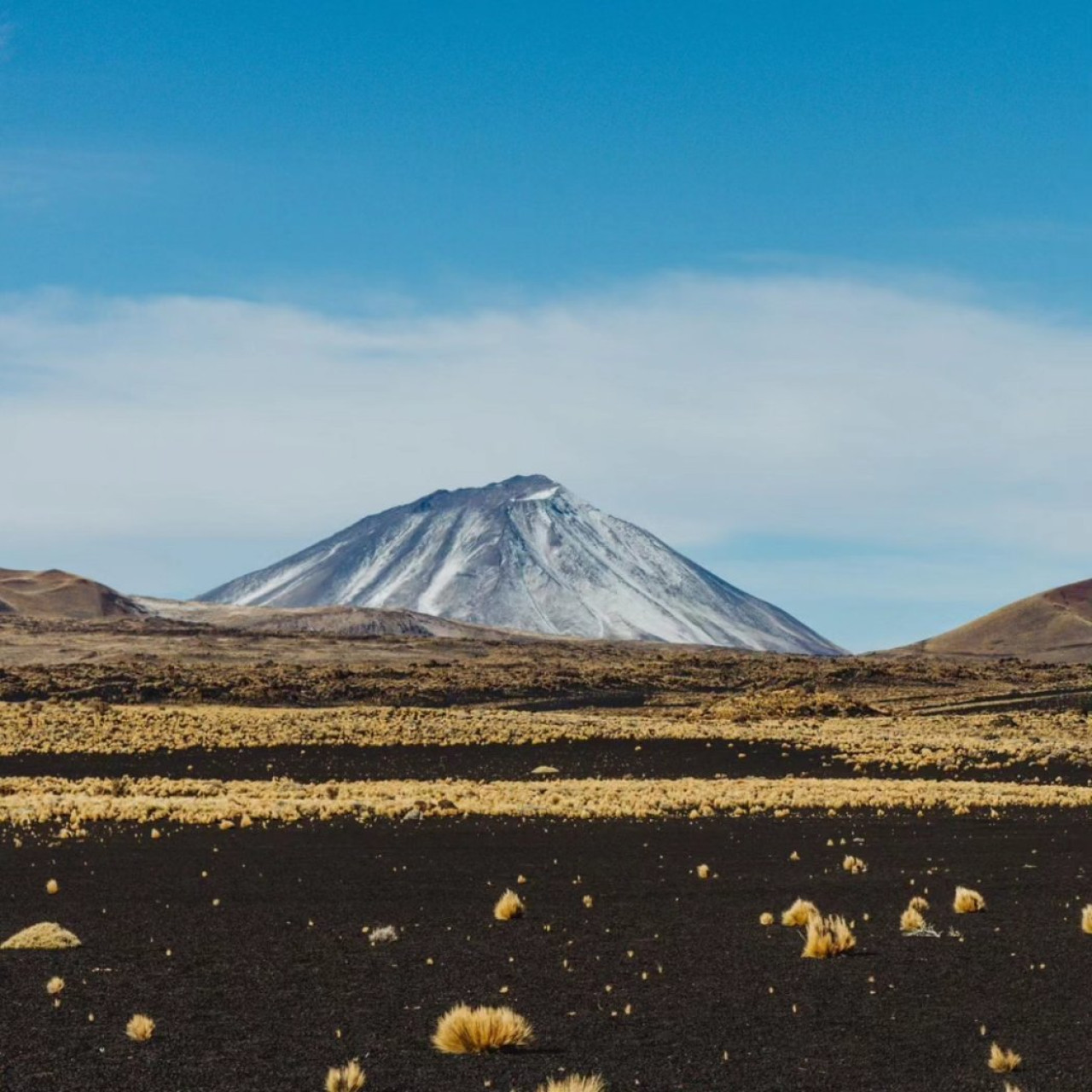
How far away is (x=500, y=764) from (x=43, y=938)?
34.6 metres

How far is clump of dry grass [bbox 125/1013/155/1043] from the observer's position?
11.3 meters

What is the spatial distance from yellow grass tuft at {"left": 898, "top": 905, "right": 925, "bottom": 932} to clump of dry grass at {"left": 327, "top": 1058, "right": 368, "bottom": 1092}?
8430 millimetres

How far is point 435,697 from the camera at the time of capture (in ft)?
296

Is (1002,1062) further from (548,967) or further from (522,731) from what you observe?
(522,731)

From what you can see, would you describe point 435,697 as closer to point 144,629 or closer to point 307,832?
point 307,832

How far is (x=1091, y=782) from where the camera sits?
42.7m

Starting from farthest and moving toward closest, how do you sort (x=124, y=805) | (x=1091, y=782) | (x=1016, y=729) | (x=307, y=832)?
1. (x=1016, y=729)
2. (x=1091, y=782)
3. (x=124, y=805)
4. (x=307, y=832)

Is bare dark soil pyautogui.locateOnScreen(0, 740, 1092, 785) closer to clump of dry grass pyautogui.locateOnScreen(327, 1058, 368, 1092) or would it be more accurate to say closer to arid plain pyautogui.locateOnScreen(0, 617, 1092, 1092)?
arid plain pyautogui.locateOnScreen(0, 617, 1092, 1092)

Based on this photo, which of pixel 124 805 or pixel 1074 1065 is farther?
pixel 124 805

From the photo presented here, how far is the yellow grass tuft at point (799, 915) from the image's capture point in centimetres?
1700

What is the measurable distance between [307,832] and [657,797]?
1028 cm

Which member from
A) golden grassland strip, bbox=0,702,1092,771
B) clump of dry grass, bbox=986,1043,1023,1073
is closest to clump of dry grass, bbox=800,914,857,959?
clump of dry grass, bbox=986,1043,1023,1073

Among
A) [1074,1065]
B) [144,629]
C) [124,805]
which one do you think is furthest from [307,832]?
[144,629]

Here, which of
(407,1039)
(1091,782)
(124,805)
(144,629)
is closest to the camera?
(407,1039)
